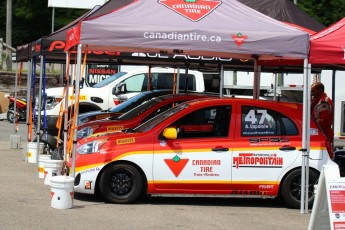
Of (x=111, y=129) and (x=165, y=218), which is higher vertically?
Result: (x=111, y=129)

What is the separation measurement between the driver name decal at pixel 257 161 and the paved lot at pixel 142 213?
2.12ft

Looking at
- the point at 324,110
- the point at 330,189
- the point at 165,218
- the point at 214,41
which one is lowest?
the point at 165,218

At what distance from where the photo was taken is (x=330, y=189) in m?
6.72

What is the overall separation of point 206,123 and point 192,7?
5.61 feet

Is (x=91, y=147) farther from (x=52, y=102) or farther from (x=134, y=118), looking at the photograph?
(x=52, y=102)

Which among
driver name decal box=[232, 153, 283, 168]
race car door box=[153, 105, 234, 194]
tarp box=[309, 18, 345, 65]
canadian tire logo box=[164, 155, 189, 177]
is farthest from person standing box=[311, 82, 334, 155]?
canadian tire logo box=[164, 155, 189, 177]

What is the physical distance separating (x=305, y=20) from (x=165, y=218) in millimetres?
6903

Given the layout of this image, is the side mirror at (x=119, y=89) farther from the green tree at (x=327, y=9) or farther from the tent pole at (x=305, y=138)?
the green tree at (x=327, y=9)

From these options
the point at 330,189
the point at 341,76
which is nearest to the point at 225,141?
the point at 330,189

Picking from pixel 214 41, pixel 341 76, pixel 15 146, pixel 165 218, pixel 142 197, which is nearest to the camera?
pixel 165 218

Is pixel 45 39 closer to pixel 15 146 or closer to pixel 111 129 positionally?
pixel 111 129

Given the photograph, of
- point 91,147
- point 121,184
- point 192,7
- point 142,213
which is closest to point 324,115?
point 192,7

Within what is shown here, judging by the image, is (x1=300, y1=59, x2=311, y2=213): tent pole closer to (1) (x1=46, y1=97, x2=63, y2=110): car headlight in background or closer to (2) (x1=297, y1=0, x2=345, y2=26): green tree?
(1) (x1=46, y1=97, x2=63, y2=110): car headlight in background

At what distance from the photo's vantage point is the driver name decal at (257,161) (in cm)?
986
